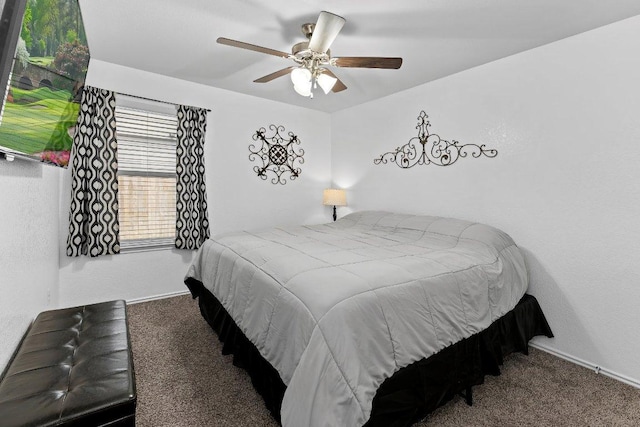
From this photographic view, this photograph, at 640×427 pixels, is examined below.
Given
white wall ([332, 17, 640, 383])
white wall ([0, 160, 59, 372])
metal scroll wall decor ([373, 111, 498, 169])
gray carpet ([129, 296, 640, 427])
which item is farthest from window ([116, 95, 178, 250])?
white wall ([332, 17, 640, 383])

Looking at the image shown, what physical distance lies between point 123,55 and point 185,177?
1251 millimetres

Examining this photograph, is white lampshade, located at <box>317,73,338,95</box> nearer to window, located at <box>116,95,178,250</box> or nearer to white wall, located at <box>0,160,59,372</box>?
white wall, located at <box>0,160,59,372</box>

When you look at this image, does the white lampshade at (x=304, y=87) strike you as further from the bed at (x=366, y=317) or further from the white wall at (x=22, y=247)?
the white wall at (x=22, y=247)

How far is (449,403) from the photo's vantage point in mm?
1821

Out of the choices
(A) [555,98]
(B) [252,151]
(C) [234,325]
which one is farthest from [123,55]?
(A) [555,98]

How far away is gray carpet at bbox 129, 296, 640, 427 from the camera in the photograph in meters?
1.69

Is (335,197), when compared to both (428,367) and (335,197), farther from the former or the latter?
(428,367)

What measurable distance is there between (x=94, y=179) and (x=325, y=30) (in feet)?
8.40

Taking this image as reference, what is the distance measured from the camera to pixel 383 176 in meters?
3.97

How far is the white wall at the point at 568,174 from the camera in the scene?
210cm

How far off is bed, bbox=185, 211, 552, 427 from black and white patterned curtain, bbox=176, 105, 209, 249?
955 millimetres

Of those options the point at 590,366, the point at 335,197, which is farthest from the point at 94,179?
the point at 590,366

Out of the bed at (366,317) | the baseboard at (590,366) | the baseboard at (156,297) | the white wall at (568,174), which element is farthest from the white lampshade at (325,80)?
the baseboard at (156,297)

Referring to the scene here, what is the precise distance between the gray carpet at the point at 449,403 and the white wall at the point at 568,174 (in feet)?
1.17
